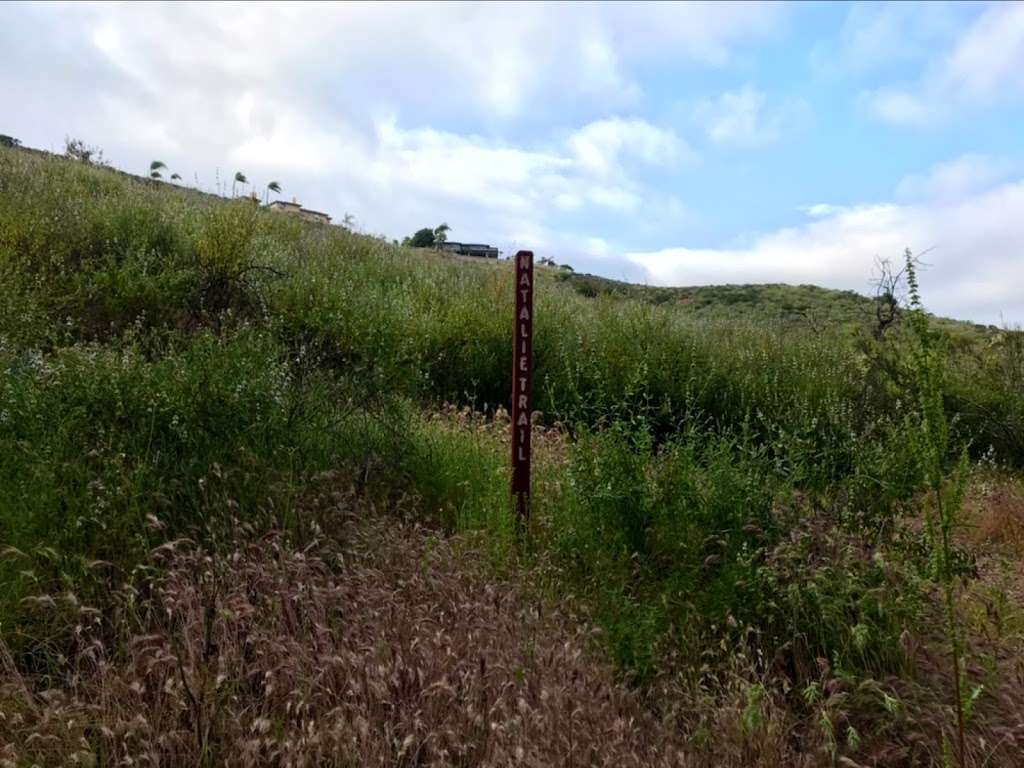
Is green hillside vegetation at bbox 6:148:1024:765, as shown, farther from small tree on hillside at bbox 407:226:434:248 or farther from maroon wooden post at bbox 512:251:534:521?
small tree on hillside at bbox 407:226:434:248

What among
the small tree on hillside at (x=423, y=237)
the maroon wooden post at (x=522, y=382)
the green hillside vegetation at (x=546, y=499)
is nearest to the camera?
the green hillside vegetation at (x=546, y=499)

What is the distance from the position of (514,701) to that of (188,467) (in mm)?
2287

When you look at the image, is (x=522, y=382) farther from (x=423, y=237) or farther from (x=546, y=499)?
(x=423, y=237)

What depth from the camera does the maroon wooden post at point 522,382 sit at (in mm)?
4887

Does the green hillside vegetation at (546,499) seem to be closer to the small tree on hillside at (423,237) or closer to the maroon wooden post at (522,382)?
the maroon wooden post at (522,382)

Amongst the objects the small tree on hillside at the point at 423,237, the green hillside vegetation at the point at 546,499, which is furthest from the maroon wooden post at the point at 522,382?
the small tree on hillside at the point at 423,237

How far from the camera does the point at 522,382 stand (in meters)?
5.11

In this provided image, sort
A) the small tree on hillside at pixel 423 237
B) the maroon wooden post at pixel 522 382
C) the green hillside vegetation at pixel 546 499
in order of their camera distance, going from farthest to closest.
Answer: the small tree on hillside at pixel 423 237, the maroon wooden post at pixel 522 382, the green hillside vegetation at pixel 546 499

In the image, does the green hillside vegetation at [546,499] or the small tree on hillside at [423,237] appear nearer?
the green hillside vegetation at [546,499]

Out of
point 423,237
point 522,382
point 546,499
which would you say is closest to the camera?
point 546,499

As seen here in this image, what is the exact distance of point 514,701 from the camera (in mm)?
2941

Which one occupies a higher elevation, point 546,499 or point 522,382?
point 522,382

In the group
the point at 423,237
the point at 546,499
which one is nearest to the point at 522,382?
the point at 546,499

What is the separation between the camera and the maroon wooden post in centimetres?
489
